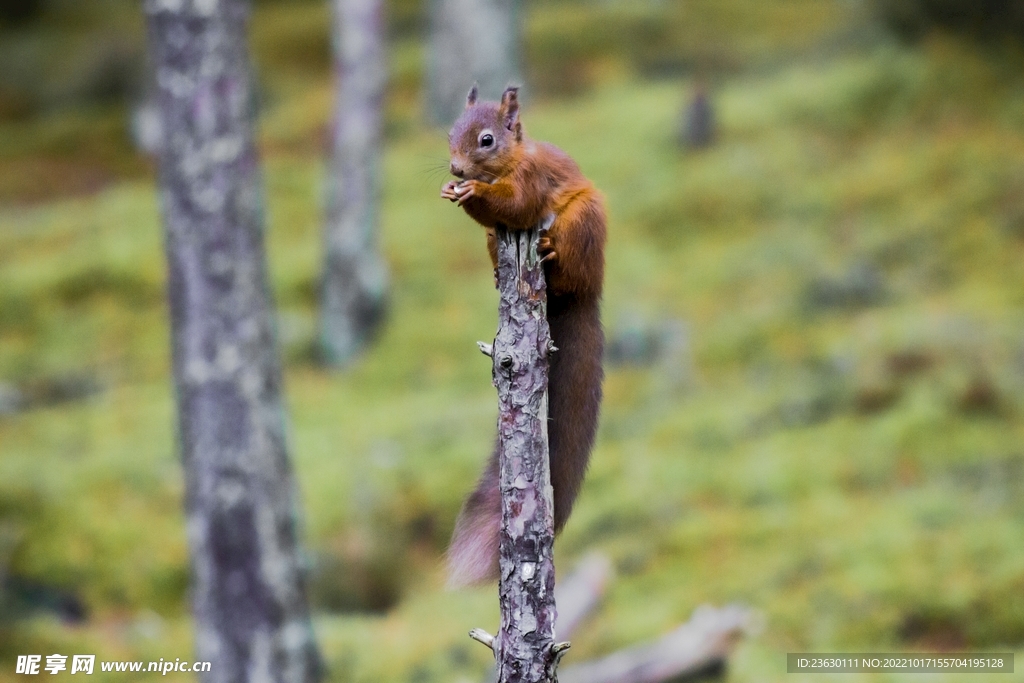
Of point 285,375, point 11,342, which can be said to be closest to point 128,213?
point 11,342

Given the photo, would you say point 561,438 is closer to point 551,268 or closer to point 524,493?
point 524,493

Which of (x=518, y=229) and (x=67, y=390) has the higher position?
(x=67, y=390)

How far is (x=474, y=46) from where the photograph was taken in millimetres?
16562

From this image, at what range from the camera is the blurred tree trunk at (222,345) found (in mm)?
6375

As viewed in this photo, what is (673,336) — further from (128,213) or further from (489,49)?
(128,213)

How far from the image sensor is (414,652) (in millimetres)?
7344

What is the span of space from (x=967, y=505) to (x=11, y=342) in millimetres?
10070

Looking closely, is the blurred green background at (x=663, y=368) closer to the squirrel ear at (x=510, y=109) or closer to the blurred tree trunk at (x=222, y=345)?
the squirrel ear at (x=510, y=109)

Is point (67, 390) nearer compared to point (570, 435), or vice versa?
point (570, 435)

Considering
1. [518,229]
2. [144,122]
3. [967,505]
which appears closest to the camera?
[518,229]

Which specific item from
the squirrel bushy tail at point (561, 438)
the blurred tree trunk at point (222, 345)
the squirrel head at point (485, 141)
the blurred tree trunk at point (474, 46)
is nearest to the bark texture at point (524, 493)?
the squirrel bushy tail at point (561, 438)

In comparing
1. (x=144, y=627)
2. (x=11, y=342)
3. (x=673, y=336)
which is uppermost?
(x=11, y=342)

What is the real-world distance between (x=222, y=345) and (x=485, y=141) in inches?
100

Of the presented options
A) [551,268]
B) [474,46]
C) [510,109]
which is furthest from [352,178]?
[551,268]
